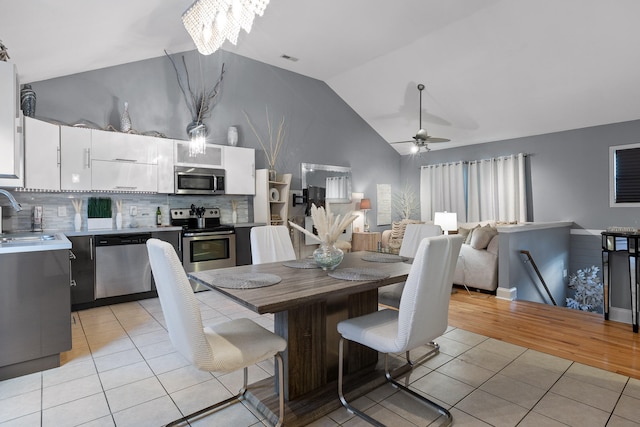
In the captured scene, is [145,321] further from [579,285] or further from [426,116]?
[579,285]

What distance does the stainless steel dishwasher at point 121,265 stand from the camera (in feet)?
13.1

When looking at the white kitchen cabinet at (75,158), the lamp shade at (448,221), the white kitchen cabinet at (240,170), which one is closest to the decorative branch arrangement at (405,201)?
the lamp shade at (448,221)

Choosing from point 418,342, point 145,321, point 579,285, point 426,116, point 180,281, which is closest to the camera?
point 180,281

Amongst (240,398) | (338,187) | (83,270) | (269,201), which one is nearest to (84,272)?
(83,270)

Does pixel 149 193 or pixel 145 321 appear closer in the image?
pixel 145 321

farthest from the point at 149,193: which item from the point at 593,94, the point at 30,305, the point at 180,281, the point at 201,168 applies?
the point at 593,94

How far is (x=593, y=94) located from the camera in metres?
5.26

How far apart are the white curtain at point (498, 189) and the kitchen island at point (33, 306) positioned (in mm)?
6929

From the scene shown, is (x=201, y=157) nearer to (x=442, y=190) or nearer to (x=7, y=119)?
(x=7, y=119)

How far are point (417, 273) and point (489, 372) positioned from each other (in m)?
1.31

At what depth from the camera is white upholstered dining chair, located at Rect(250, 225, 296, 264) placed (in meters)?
2.91

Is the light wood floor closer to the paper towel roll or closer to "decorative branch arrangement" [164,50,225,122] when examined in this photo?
the paper towel roll

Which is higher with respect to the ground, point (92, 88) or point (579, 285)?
point (92, 88)

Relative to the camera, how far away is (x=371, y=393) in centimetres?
220
